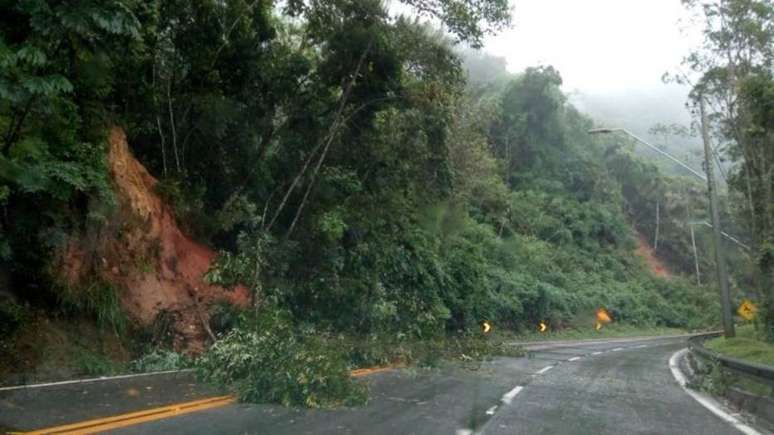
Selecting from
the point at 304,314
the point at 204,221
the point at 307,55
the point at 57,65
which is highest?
the point at 307,55

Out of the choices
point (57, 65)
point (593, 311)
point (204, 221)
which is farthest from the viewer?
point (593, 311)

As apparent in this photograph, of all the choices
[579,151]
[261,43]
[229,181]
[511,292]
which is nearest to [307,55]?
[261,43]

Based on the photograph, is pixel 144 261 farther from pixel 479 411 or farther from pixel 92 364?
pixel 479 411

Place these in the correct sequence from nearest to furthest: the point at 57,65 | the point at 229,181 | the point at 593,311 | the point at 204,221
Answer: the point at 57,65, the point at 204,221, the point at 229,181, the point at 593,311

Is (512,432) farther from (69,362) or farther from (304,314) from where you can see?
(304,314)

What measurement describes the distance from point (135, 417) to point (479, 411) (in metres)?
4.54

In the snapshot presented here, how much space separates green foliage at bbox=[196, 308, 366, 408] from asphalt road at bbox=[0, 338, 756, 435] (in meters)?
0.42

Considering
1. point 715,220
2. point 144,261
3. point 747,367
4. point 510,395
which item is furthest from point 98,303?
point 715,220

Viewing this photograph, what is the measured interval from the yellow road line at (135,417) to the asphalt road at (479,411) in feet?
0.65

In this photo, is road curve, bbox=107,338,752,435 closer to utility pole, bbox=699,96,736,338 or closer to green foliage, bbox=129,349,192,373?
green foliage, bbox=129,349,192,373

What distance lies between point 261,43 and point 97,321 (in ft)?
28.4

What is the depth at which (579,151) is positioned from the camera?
213 ft

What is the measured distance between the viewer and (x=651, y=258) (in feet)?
240

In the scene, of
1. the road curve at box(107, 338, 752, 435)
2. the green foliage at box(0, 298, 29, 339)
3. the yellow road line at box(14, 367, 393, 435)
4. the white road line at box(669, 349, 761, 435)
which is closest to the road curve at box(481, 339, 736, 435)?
the road curve at box(107, 338, 752, 435)
